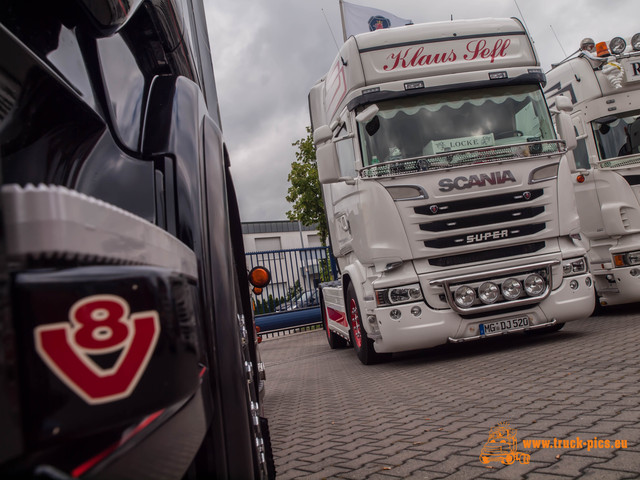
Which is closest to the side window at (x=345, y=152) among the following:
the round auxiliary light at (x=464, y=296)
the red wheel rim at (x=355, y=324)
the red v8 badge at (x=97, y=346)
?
the red wheel rim at (x=355, y=324)

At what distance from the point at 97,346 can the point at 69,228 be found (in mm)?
151

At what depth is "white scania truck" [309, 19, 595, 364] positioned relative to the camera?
259 inches

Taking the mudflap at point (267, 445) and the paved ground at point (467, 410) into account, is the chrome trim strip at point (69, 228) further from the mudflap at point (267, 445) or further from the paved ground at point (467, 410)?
the paved ground at point (467, 410)

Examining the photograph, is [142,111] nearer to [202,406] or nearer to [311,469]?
[202,406]

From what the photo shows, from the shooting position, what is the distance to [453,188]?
21.7ft

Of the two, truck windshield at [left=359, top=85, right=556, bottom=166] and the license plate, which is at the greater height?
truck windshield at [left=359, top=85, right=556, bottom=166]

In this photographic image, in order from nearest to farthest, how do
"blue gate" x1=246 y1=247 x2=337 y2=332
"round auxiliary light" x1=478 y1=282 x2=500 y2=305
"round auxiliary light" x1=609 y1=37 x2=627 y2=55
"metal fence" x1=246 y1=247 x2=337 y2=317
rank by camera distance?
"round auxiliary light" x1=478 y1=282 x2=500 y2=305 < "round auxiliary light" x1=609 y1=37 x2=627 y2=55 < "blue gate" x1=246 y1=247 x2=337 y2=332 < "metal fence" x1=246 y1=247 x2=337 y2=317

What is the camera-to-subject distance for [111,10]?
3.98 feet

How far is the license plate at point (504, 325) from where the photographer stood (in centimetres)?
669

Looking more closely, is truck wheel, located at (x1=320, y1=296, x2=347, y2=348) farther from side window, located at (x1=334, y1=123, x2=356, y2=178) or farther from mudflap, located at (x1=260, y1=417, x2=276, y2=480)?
mudflap, located at (x1=260, y1=417, x2=276, y2=480)

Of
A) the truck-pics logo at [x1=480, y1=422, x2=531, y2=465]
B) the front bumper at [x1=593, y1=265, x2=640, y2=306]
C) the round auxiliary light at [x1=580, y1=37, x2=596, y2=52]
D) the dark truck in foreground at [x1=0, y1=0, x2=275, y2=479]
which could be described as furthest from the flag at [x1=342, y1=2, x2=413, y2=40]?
the dark truck in foreground at [x1=0, y1=0, x2=275, y2=479]

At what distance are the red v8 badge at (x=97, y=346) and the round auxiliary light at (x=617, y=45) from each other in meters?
9.38

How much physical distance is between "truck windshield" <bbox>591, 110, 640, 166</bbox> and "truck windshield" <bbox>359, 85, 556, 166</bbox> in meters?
1.92

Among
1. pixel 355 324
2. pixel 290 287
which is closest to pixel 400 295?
pixel 355 324
